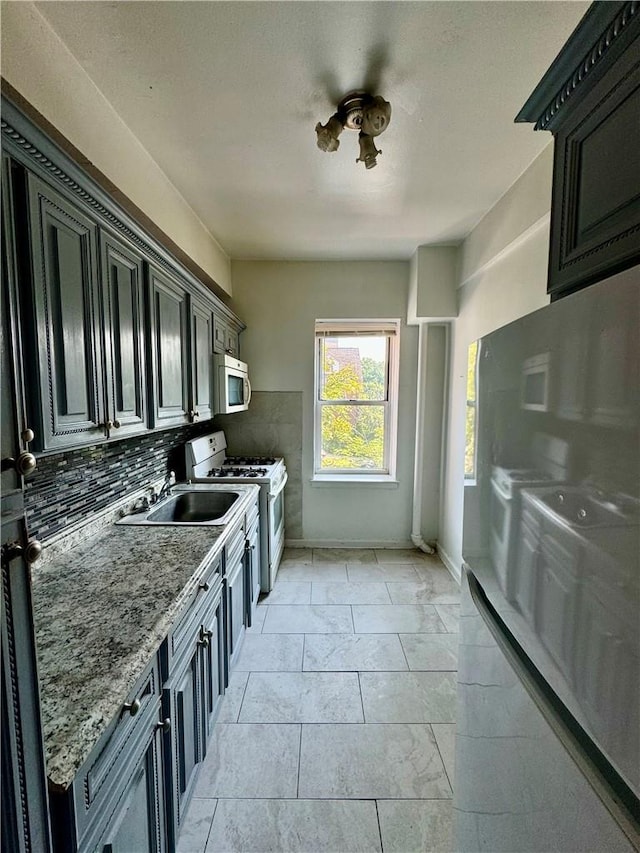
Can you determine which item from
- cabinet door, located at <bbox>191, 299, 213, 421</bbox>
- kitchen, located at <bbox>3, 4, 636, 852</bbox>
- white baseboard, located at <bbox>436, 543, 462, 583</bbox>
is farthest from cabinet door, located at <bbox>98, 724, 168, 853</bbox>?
white baseboard, located at <bbox>436, 543, 462, 583</bbox>

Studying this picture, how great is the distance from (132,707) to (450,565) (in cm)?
277

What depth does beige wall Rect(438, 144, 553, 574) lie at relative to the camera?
189 cm

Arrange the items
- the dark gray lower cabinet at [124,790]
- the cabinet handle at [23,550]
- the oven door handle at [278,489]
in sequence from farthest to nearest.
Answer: the oven door handle at [278,489], the dark gray lower cabinet at [124,790], the cabinet handle at [23,550]

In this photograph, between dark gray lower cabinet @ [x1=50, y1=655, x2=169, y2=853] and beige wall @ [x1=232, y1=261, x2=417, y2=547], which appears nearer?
dark gray lower cabinet @ [x1=50, y1=655, x2=169, y2=853]

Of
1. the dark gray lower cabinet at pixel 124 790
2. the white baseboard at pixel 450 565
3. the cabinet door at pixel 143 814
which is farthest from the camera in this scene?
the white baseboard at pixel 450 565

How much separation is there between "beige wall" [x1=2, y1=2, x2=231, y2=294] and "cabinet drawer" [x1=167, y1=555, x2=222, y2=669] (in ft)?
5.33

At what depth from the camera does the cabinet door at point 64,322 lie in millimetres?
986

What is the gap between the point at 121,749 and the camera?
33.9 inches

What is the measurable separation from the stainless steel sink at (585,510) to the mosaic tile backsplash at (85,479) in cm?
136

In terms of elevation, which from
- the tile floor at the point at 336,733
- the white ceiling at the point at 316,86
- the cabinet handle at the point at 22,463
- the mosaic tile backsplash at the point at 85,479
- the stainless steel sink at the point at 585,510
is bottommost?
the tile floor at the point at 336,733

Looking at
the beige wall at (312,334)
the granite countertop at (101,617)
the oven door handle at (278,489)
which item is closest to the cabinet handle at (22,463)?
the granite countertop at (101,617)

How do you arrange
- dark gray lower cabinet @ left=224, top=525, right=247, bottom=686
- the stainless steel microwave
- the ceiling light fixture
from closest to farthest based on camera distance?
the ceiling light fixture → dark gray lower cabinet @ left=224, top=525, right=247, bottom=686 → the stainless steel microwave

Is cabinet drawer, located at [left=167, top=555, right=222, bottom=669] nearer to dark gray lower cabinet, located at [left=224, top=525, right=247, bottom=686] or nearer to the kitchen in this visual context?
dark gray lower cabinet, located at [left=224, top=525, right=247, bottom=686]

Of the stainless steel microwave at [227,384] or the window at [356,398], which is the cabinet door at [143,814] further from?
the window at [356,398]
